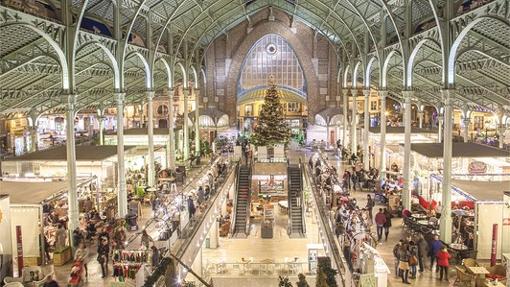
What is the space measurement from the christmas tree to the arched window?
42.2 feet

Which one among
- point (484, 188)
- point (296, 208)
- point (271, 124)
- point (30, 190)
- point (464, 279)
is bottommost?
point (296, 208)

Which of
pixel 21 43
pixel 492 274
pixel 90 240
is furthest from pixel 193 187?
pixel 492 274

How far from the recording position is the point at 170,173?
92.4ft

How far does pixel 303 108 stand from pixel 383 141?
67.4 feet

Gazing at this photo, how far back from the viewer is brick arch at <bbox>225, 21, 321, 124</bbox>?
147 feet

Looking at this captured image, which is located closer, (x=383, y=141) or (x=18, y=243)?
(x=18, y=243)

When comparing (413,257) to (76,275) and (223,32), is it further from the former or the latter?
(223,32)

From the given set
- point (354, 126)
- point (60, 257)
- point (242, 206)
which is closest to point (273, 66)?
point (354, 126)

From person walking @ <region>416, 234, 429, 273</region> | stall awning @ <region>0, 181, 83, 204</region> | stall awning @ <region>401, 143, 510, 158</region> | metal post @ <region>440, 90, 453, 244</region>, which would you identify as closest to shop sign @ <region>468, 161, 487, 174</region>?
stall awning @ <region>401, 143, 510, 158</region>

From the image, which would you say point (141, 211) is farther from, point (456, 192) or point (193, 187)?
point (456, 192)

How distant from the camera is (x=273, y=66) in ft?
150

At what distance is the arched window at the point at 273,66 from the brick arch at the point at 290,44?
400mm

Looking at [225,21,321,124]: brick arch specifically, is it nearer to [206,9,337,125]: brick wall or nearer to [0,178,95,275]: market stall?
[206,9,337,125]: brick wall

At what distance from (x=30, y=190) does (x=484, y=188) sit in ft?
44.9
